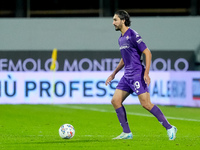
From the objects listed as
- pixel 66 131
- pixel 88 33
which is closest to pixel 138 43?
pixel 66 131

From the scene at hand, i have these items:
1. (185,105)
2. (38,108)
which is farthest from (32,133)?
(185,105)

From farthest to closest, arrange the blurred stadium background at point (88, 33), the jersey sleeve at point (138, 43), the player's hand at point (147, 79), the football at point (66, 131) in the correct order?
the blurred stadium background at point (88, 33)
the football at point (66, 131)
the jersey sleeve at point (138, 43)
the player's hand at point (147, 79)

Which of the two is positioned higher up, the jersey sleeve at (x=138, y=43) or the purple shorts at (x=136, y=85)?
the jersey sleeve at (x=138, y=43)

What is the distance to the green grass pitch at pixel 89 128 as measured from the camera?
884cm

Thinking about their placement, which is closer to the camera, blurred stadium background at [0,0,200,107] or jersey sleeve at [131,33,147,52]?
jersey sleeve at [131,33,147,52]

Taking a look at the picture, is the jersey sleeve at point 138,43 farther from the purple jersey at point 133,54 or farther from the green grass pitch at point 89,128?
the green grass pitch at point 89,128

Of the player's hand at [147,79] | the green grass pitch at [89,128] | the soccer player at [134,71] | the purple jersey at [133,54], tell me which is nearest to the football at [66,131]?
the green grass pitch at [89,128]

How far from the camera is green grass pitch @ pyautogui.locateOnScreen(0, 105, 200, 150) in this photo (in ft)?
29.0

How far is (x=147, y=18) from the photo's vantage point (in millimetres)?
26844

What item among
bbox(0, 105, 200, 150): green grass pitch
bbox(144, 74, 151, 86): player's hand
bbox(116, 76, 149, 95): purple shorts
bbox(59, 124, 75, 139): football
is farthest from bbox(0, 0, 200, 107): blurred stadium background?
bbox(144, 74, 151, 86): player's hand

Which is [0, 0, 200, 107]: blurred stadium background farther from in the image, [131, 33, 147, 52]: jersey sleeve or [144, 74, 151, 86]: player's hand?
[144, 74, 151, 86]: player's hand

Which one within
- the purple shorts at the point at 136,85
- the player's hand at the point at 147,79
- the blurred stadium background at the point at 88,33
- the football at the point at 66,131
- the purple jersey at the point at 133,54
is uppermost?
the purple jersey at the point at 133,54

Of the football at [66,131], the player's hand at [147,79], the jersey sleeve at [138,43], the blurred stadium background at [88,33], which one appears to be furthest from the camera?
the blurred stadium background at [88,33]

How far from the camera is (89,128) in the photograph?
12.1 metres
